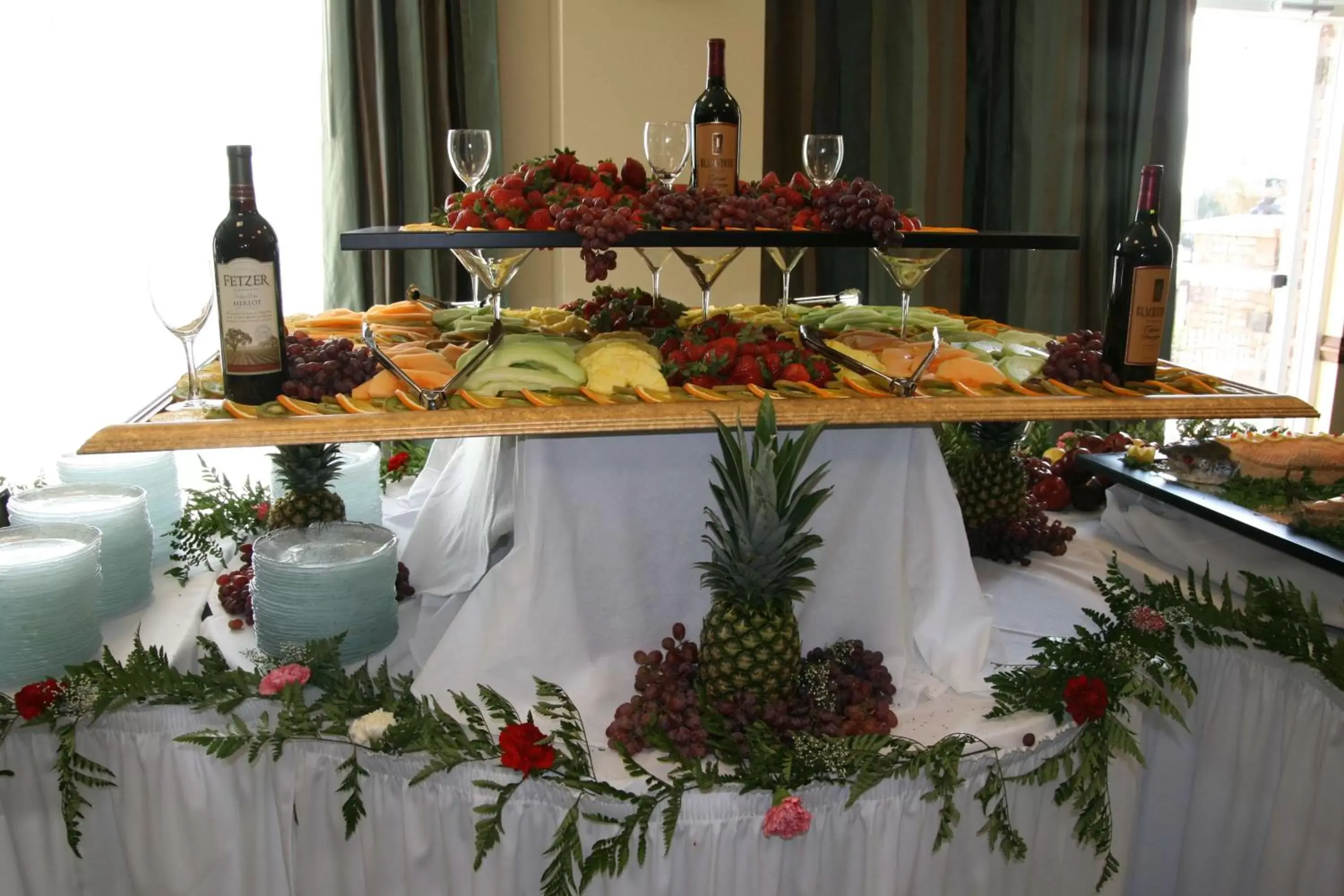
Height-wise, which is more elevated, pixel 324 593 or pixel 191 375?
pixel 191 375

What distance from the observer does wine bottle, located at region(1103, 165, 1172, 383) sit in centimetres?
153

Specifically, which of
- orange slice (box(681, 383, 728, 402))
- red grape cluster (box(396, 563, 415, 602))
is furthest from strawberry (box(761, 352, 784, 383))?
red grape cluster (box(396, 563, 415, 602))

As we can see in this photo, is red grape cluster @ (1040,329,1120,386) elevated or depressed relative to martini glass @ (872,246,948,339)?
depressed

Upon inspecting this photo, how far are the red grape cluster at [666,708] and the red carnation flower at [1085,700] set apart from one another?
538 millimetres

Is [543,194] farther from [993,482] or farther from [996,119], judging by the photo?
[996,119]

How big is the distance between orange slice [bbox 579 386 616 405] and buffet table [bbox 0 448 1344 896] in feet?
0.69

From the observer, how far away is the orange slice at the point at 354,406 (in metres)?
1.38

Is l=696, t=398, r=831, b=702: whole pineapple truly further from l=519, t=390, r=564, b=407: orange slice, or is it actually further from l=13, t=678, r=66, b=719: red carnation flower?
l=13, t=678, r=66, b=719: red carnation flower

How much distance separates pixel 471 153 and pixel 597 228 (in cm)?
54

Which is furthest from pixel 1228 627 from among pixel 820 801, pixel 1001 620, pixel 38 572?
pixel 38 572

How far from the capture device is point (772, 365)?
1558mm

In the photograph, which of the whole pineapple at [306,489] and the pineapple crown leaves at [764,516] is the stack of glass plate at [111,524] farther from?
the pineapple crown leaves at [764,516]

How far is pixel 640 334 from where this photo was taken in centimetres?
183

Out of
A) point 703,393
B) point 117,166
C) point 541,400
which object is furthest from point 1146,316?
point 117,166
